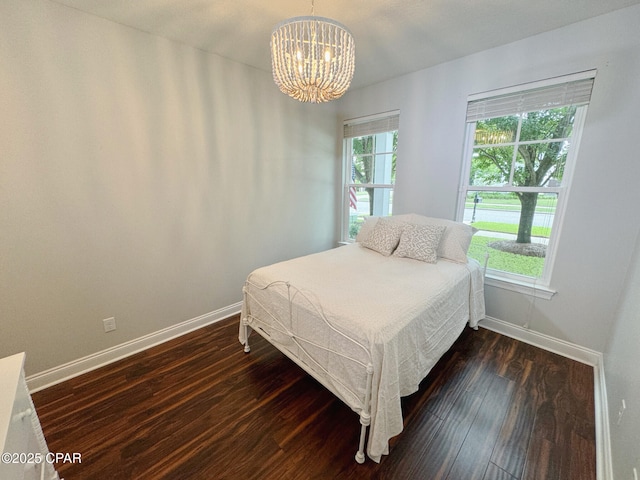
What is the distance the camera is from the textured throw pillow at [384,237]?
266 cm

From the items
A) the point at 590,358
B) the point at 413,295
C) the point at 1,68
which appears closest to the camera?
the point at 1,68

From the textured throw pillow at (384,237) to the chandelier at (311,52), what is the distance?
1.58m

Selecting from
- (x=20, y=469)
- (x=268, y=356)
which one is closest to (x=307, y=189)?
(x=268, y=356)

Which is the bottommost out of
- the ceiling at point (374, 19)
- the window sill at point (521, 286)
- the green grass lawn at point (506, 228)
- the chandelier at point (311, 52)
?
the window sill at point (521, 286)

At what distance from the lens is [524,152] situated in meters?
2.38

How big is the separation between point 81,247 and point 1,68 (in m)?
1.16

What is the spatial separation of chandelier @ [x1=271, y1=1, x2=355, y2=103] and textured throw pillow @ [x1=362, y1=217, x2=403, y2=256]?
5.19 feet

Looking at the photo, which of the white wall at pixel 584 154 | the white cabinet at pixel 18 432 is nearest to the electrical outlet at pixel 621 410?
the white wall at pixel 584 154

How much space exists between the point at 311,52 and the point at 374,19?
3.13 feet

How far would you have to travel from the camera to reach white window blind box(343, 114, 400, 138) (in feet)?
10.3

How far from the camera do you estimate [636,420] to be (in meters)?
1.13

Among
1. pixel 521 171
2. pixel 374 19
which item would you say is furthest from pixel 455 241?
pixel 374 19

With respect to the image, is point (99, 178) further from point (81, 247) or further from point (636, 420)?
point (636, 420)

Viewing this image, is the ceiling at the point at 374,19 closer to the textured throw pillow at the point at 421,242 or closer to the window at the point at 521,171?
the window at the point at 521,171
